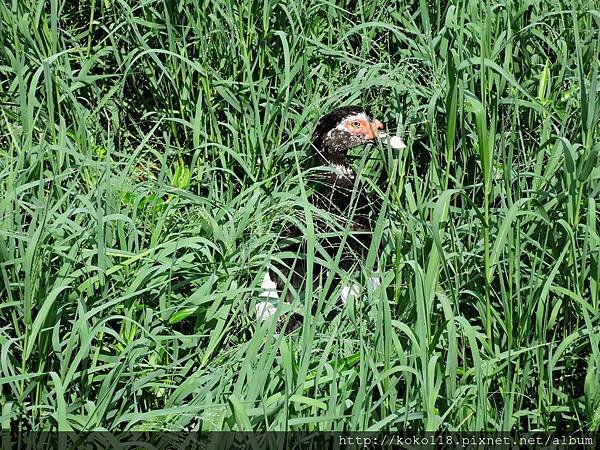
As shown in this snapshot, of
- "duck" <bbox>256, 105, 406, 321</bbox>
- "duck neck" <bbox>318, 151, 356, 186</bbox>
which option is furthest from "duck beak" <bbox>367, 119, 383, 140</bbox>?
"duck neck" <bbox>318, 151, 356, 186</bbox>

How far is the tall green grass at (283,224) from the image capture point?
260 centimetres

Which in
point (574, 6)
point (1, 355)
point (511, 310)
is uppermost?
point (574, 6)

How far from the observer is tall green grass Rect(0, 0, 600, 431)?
8.54ft

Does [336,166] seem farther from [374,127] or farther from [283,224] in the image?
[283,224]

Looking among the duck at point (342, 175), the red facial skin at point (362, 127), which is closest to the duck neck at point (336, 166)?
the duck at point (342, 175)

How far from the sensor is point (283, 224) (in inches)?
125

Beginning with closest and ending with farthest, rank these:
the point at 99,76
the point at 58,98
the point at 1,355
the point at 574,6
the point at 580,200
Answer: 1. the point at 1,355
2. the point at 580,200
3. the point at 574,6
4. the point at 58,98
5. the point at 99,76

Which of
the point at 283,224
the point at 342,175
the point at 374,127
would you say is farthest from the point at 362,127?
the point at 283,224

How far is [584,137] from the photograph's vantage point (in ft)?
9.33

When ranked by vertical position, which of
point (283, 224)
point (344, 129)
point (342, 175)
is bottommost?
point (283, 224)

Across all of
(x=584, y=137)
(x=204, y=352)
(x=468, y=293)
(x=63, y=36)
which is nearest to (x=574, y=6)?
(x=584, y=137)

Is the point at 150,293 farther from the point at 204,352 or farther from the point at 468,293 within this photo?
the point at 468,293

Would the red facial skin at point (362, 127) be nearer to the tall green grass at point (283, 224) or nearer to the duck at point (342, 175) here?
the duck at point (342, 175)

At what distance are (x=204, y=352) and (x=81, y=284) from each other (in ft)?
1.22
